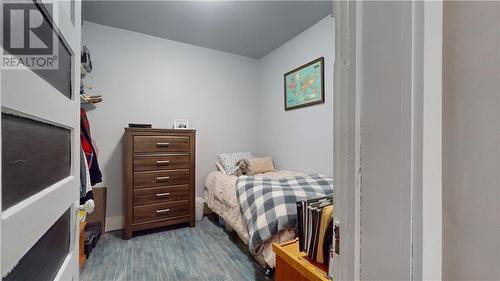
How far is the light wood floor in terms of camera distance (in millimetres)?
1748

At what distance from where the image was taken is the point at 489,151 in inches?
13.1

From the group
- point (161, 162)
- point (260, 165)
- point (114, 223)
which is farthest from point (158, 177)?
point (260, 165)

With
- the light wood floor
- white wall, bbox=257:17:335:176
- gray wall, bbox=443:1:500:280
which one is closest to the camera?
gray wall, bbox=443:1:500:280

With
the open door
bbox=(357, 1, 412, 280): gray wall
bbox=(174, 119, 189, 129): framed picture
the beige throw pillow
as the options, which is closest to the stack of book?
bbox=(357, 1, 412, 280): gray wall

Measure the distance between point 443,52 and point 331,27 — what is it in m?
2.35

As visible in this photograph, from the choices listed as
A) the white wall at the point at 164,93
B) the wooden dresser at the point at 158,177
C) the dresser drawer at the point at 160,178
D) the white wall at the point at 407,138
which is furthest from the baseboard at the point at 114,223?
the white wall at the point at 407,138

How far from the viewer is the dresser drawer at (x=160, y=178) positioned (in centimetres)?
237

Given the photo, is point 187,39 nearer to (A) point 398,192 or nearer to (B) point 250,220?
(B) point 250,220

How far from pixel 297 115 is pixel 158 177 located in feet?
5.99

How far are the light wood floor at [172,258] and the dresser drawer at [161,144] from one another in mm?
932

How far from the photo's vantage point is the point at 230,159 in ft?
10.2

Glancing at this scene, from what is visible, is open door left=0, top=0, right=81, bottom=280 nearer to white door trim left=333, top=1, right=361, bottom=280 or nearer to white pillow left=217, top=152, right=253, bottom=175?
white door trim left=333, top=1, right=361, bottom=280

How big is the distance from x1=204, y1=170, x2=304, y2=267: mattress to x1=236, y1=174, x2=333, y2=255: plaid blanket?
58mm

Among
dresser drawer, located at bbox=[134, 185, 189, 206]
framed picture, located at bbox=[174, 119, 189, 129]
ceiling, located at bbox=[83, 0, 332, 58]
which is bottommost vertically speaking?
dresser drawer, located at bbox=[134, 185, 189, 206]
